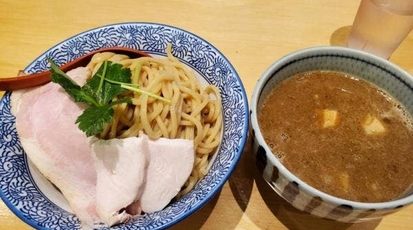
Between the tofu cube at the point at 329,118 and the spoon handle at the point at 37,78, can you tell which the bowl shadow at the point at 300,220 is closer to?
the tofu cube at the point at 329,118

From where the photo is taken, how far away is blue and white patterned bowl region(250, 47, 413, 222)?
849 mm

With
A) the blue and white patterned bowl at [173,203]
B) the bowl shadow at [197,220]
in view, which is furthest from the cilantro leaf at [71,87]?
the bowl shadow at [197,220]

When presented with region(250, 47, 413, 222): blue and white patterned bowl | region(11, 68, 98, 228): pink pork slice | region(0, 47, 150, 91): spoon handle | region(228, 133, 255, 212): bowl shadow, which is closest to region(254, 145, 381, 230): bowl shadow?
region(228, 133, 255, 212): bowl shadow

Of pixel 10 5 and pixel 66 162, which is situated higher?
pixel 10 5

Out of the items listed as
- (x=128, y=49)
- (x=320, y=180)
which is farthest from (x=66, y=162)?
(x=320, y=180)

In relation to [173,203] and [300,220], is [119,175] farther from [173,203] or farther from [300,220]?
[300,220]

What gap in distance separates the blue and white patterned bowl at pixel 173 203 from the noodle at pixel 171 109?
4 centimetres

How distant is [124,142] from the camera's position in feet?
3.38

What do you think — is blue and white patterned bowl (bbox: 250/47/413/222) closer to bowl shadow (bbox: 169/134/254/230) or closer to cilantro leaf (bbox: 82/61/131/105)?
bowl shadow (bbox: 169/134/254/230)

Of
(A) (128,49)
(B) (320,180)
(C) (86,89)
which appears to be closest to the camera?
(B) (320,180)

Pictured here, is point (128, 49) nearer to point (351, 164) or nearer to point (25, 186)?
point (25, 186)

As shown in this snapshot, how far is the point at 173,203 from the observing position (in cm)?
105

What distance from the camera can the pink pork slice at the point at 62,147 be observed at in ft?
3.49

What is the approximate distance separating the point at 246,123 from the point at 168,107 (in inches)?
10.0
